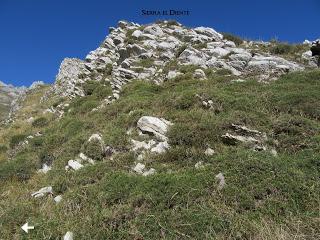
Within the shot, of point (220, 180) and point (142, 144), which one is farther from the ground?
point (142, 144)

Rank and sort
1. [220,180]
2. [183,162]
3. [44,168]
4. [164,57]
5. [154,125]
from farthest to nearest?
[164,57], [44,168], [154,125], [183,162], [220,180]

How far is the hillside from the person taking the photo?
7.71 metres

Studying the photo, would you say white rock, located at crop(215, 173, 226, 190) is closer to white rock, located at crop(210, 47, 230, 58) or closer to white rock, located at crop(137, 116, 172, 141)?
white rock, located at crop(137, 116, 172, 141)

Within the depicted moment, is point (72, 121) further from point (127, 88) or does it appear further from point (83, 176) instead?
point (83, 176)

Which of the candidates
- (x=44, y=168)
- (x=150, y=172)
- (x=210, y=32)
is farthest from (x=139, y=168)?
(x=210, y=32)

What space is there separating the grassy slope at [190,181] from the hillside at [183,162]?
1.3 inches

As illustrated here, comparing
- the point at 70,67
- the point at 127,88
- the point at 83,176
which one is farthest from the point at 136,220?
the point at 70,67

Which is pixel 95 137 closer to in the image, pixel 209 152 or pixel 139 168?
pixel 139 168

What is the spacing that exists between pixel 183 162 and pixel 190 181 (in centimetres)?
179

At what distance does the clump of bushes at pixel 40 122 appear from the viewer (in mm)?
22047

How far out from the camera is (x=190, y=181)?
8930 millimetres

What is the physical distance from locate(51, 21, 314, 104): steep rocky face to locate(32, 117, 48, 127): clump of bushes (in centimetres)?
357

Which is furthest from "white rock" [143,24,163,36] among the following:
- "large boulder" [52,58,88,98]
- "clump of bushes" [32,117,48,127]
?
"clump of bushes" [32,117,48,127]

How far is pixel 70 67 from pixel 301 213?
3357cm
